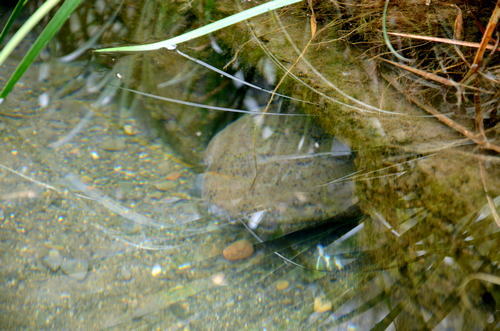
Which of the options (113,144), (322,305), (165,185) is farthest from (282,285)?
(113,144)

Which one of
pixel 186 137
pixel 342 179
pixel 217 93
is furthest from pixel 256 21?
pixel 342 179

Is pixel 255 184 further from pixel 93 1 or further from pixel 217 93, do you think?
pixel 93 1

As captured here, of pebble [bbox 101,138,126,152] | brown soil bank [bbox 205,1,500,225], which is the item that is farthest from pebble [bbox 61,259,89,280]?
brown soil bank [bbox 205,1,500,225]

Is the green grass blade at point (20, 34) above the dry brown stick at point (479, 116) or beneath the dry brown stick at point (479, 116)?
above

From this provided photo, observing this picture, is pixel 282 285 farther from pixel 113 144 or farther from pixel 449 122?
pixel 113 144

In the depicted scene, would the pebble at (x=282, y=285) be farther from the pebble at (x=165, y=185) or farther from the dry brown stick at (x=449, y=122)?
the dry brown stick at (x=449, y=122)

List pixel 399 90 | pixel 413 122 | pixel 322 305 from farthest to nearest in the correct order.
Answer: pixel 399 90 < pixel 413 122 < pixel 322 305

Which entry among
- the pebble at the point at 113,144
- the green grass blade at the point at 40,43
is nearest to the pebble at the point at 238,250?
the pebble at the point at 113,144

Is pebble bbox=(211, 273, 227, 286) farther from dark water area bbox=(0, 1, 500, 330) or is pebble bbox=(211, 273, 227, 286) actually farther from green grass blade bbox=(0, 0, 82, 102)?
green grass blade bbox=(0, 0, 82, 102)
